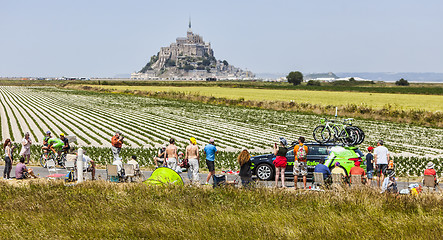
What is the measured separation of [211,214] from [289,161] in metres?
7.82

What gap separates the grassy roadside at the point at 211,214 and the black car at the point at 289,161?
515 cm

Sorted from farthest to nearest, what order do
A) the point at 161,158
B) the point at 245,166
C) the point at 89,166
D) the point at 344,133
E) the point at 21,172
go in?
the point at 344,133
the point at 161,158
the point at 89,166
the point at 21,172
the point at 245,166

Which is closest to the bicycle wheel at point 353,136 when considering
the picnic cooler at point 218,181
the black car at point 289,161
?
the black car at point 289,161

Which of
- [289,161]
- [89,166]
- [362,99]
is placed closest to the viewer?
[89,166]

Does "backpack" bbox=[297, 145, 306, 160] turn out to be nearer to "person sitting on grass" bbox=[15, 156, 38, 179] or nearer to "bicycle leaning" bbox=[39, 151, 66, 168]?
"person sitting on grass" bbox=[15, 156, 38, 179]

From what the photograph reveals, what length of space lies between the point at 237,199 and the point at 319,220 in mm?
2501

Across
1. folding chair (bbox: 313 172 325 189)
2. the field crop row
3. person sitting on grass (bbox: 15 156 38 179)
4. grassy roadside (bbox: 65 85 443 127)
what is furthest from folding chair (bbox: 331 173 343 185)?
grassy roadside (bbox: 65 85 443 127)

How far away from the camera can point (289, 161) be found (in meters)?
18.3

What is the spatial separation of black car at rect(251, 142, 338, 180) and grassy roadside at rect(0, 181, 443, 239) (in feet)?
16.9

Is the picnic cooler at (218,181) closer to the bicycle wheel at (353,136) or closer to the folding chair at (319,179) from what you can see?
the folding chair at (319,179)

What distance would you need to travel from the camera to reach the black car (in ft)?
59.6

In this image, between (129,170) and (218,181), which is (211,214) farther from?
(129,170)

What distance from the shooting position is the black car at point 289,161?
18156mm

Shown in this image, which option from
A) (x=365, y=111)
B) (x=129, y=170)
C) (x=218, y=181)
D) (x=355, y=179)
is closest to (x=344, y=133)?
(x=355, y=179)
